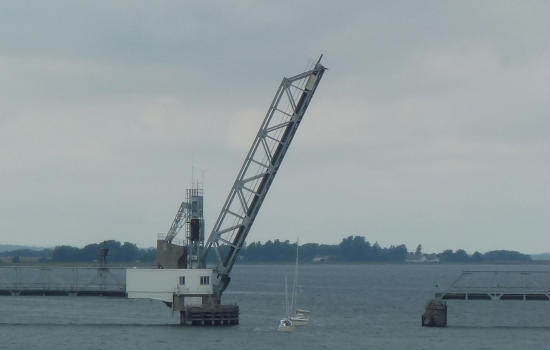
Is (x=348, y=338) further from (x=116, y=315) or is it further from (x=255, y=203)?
(x=116, y=315)

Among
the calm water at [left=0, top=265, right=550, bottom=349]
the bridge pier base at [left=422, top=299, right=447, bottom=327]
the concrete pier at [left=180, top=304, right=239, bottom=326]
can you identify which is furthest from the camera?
the bridge pier base at [left=422, top=299, right=447, bottom=327]

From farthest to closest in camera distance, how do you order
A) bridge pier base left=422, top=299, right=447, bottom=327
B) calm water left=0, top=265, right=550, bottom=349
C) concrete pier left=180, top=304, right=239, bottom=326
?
bridge pier base left=422, top=299, right=447, bottom=327, concrete pier left=180, top=304, right=239, bottom=326, calm water left=0, top=265, right=550, bottom=349

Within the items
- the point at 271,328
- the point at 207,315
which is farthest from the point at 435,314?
the point at 207,315

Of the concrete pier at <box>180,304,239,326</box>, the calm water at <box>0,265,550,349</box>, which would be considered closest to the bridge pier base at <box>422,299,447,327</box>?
the calm water at <box>0,265,550,349</box>

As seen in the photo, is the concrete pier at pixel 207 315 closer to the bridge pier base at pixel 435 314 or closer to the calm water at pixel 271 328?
the calm water at pixel 271 328

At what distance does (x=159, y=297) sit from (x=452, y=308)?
4130 centimetres

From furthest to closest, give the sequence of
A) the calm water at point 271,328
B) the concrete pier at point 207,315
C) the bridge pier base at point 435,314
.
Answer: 1. the bridge pier base at point 435,314
2. the concrete pier at point 207,315
3. the calm water at point 271,328

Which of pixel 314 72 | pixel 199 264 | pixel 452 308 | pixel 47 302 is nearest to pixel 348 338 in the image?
pixel 199 264

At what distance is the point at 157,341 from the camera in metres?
57.0

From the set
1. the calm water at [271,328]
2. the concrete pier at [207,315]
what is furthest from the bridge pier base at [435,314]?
the concrete pier at [207,315]

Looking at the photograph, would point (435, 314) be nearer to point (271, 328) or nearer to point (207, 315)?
point (271, 328)

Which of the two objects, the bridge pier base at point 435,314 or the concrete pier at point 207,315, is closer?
Result: the concrete pier at point 207,315

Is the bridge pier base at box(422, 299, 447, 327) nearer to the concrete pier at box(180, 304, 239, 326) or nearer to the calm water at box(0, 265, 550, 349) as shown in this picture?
the calm water at box(0, 265, 550, 349)

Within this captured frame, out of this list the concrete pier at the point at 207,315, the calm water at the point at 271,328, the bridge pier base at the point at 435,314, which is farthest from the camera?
the bridge pier base at the point at 435,314
